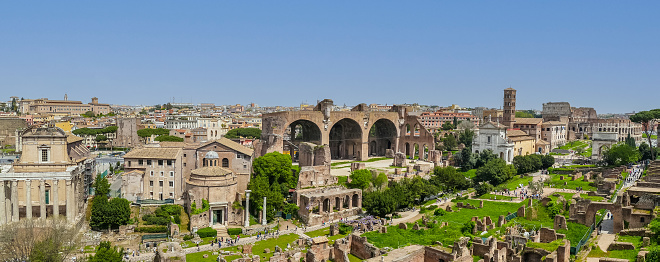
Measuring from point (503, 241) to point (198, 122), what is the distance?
345ft

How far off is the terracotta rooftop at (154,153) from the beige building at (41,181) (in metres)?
6.18

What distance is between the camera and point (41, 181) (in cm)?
3822

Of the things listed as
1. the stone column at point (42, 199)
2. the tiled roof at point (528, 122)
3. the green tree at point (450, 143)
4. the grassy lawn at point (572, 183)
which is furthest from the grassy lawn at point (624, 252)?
the green tree at point (450, 143)

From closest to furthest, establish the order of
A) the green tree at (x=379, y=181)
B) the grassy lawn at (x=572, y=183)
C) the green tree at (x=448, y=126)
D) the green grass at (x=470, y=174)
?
the green tree at (x=379, y=181), the grassy lawn at (x=572, y=183), the green grass at (x=470, y=174), the green tree at (x=448, y=126)

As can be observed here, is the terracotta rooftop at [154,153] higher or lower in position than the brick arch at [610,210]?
higher

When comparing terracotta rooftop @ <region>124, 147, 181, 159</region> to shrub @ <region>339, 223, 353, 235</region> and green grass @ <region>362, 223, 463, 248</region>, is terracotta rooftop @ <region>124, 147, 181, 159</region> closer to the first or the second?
shrub @ <region>339, 223, 353, 235</region>

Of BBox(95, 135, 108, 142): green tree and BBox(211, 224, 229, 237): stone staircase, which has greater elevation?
BBox(95, 135, 108, 142): green tree

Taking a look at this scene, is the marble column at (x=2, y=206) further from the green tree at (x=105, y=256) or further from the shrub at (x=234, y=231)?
the shrub at (x=234, y=231)

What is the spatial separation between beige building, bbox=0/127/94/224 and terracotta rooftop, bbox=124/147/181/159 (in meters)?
6.18

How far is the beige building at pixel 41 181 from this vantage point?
37.9m

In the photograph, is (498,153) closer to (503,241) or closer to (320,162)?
(320,162)

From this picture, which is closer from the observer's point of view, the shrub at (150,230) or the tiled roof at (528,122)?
the shrub at (150,230)

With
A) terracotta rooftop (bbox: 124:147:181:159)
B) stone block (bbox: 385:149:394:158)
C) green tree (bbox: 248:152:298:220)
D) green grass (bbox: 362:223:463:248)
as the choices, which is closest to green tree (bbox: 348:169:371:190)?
green tree (bbox: 248:152:298:220)

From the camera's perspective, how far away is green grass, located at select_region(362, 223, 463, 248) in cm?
3489
